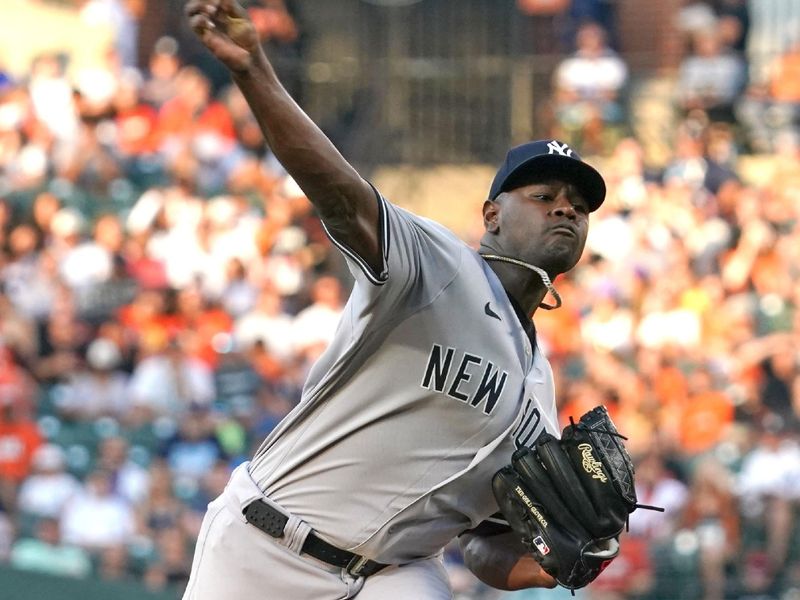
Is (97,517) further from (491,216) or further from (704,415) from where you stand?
(491,216)

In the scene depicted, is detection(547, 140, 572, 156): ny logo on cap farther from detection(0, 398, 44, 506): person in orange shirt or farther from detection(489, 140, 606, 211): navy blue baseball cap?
detection(0, 398, 44, 506): person in orange shirt

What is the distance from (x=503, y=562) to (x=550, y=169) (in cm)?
126

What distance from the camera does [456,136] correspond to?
15609 millimetres

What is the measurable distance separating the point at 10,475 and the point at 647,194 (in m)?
5.69

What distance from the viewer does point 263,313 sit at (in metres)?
12.5

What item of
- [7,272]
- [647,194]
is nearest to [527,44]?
[647,194]

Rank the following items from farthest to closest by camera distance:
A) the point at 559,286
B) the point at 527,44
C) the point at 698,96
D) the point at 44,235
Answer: the point at 527,44, the point at 698,96, the point at 44,235, the point at 559,286

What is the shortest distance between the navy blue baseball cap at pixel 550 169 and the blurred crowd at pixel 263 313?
5.18 m

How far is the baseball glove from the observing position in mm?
4227

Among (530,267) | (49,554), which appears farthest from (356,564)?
(49,554)

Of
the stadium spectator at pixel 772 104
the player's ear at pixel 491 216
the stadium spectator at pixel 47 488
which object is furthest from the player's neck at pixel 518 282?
the stadium spectator at pixel 772 104

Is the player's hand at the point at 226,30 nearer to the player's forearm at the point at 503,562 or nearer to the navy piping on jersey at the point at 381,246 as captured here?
the navy piping on jersey at the point at 381,246

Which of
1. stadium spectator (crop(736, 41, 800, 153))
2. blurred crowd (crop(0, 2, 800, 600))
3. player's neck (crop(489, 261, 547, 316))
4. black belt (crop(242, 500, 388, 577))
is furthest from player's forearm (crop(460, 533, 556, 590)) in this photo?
stadium spectator (crop(736, 41, 800, 153))

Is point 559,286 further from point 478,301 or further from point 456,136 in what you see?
point 478,301
